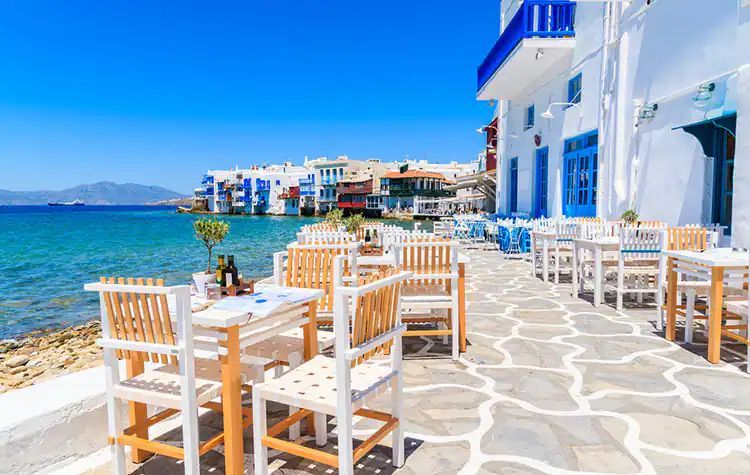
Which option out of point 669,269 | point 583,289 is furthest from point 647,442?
point 583,289

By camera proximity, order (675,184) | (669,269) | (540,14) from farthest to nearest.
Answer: (540,14) < (675,184) < (669,269)

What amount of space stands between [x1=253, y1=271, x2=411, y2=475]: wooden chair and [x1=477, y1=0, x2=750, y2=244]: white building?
192 inches

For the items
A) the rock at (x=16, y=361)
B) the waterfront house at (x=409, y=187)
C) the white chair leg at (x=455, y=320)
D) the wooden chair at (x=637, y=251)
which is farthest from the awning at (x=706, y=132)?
the waterfront house at (x=409, y=187)

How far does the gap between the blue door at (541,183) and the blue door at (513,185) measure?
1.95 m

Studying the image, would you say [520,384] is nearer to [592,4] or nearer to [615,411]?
[615,411]

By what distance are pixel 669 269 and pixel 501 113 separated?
1414 centimetres

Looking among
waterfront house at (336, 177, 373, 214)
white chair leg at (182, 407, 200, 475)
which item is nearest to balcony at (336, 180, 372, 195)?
waterfront house at (336, 177, 373, 214)

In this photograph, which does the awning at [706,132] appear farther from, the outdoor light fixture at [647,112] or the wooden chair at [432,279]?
the wooden chair at [432,279]

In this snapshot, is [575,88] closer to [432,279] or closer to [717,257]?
[717,257]

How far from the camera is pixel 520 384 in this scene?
3.46m

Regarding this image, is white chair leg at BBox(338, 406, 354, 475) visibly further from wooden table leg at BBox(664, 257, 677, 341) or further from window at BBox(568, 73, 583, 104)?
window at BBox(568, 73, 583, 104)

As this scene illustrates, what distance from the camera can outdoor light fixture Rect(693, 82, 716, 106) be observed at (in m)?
6.49

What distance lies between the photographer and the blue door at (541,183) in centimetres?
1352

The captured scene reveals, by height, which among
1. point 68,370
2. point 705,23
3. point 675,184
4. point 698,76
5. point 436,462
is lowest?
point 68,370
